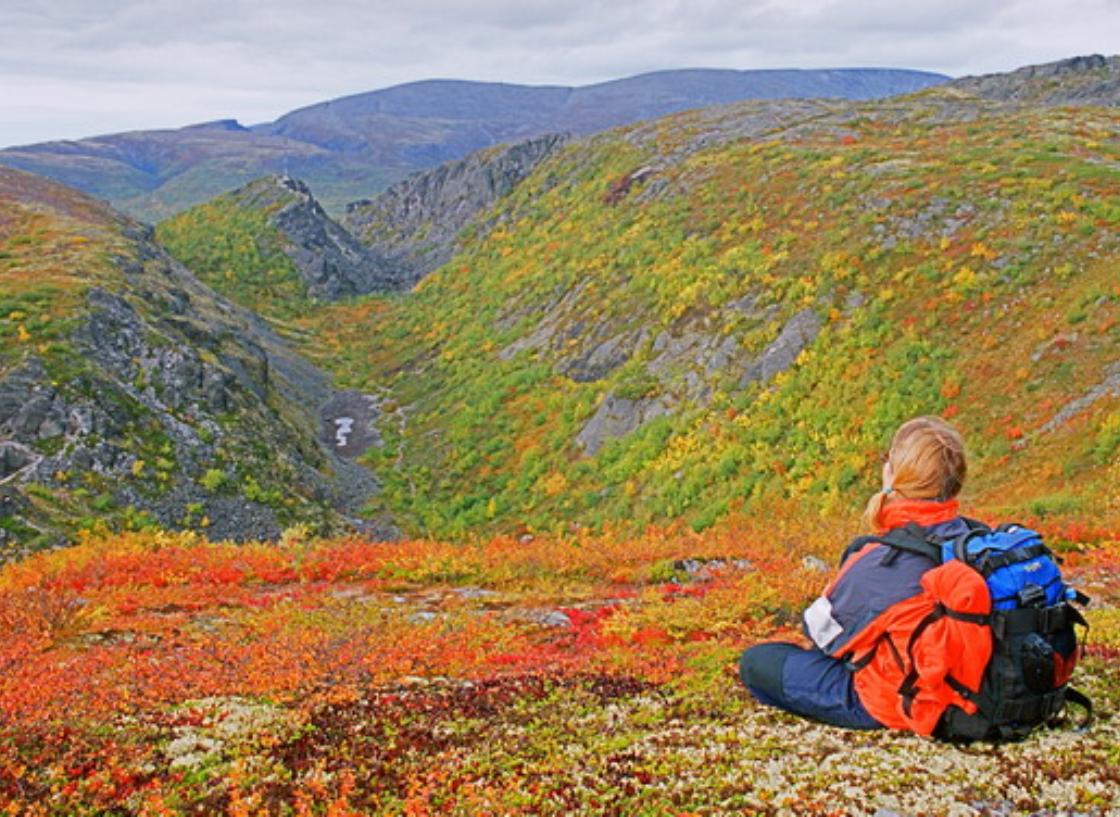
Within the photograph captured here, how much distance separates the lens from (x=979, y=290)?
89.5 feet

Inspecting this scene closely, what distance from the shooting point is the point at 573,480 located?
1219 inches

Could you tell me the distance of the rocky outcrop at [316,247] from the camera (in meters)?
82.7

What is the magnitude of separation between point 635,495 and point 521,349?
19697 mm

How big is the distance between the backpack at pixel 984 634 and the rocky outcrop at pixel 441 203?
86334 millimetres

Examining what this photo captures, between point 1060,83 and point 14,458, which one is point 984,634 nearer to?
point 14,458

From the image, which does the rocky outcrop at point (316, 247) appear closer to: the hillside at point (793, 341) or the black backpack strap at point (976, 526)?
the hillside at point (793, 341)

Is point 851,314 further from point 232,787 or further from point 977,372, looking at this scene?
point 232,787

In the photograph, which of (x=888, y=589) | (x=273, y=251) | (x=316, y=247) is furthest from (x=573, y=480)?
(x=316, y=247)

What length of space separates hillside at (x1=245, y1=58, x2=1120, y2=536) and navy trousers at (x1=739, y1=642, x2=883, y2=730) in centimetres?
1220

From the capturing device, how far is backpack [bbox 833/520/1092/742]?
5523 millimetres

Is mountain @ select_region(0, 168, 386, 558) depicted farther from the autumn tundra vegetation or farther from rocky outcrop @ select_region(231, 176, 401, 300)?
rocky outcrop @ select_region(231, 176, 401, 300)

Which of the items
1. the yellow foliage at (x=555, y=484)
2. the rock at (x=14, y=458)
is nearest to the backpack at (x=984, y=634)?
the yellow foliage at (x=555, y=484)

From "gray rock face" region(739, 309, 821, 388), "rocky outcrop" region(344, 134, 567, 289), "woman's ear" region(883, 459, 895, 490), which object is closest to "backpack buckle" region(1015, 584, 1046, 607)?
"woman's ear" region(883, 459, 895, 490)

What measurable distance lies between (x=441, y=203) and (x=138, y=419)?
3411 inches
